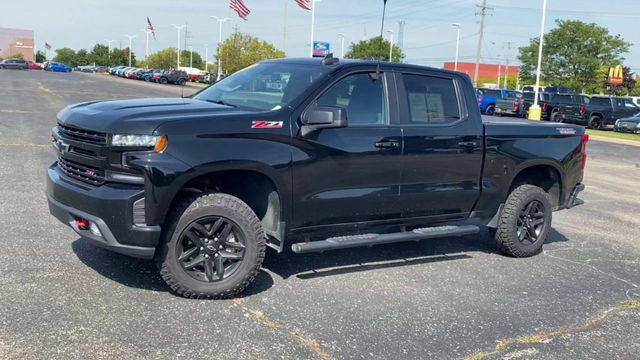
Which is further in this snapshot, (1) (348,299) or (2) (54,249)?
(2) (54,249)

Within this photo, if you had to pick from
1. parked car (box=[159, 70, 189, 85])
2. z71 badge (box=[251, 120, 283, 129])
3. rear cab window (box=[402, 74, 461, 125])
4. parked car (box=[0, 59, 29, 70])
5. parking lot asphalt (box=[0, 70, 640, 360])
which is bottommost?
parking lot asphalt (box=[0, 70, 640, 360])

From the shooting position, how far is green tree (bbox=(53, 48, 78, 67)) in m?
167

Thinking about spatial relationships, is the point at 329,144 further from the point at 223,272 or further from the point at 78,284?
the point at 78,284

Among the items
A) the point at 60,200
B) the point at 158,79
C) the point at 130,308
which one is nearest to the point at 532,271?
the point at 130,308

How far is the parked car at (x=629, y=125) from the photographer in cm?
3055

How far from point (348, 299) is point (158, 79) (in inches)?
2560

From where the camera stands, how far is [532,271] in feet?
20.4

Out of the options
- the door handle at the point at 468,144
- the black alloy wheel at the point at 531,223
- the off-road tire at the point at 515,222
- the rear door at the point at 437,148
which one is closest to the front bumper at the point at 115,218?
the rear door at the point at 437,148

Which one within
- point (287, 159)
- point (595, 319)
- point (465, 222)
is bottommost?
point (595, 319)

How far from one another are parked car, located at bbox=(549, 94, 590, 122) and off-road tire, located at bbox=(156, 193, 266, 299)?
31.4m

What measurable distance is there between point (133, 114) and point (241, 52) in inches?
2615

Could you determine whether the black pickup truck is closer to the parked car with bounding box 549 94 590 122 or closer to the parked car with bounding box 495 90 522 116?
the parked car with bounding box 549 94 590 122

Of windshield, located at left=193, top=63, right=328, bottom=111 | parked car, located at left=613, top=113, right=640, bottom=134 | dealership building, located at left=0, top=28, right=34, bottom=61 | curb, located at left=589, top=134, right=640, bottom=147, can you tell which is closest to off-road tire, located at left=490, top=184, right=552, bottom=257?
windshield, located at left=193, top=63, right=328, bottom=111

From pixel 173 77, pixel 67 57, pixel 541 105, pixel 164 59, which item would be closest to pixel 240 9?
pixel 541 105
